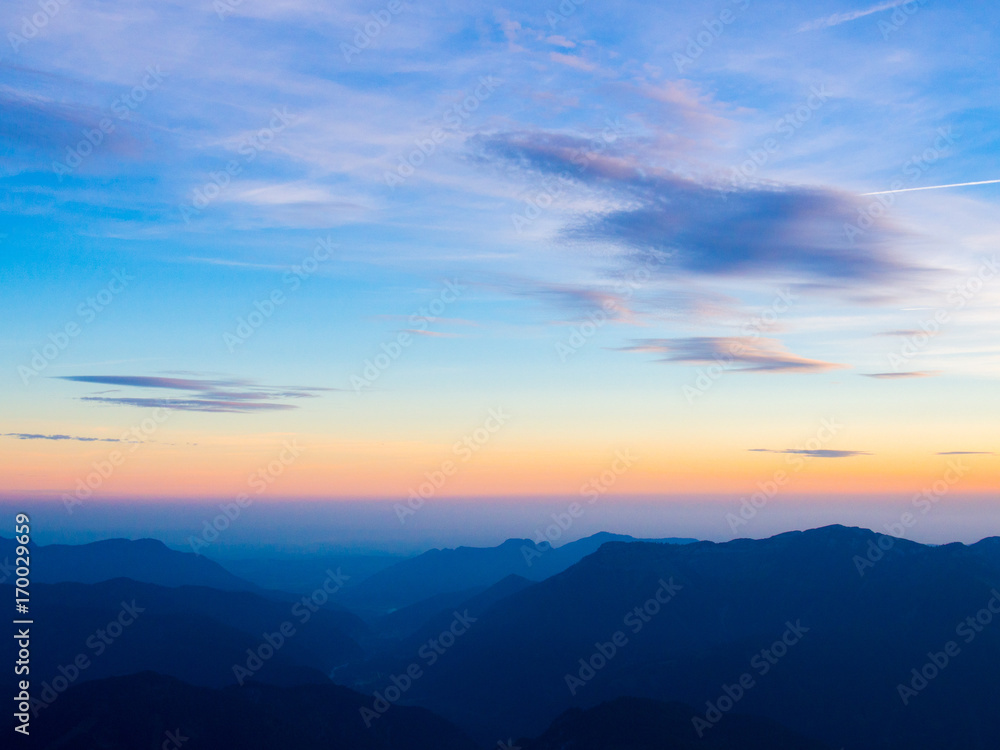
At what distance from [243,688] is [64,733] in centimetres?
4559

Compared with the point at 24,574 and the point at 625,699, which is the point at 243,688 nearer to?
the point at 625,699

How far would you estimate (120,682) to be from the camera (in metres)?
164

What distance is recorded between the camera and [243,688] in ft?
611

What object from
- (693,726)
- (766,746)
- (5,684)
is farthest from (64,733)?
(766,746)

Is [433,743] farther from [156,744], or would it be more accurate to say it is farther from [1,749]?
[1,749]

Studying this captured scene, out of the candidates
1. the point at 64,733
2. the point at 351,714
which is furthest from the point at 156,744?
the point at 351,714

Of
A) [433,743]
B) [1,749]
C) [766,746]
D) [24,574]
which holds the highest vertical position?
[24,574]

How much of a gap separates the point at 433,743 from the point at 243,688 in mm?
55581

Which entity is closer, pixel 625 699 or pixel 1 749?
pixel 1 749

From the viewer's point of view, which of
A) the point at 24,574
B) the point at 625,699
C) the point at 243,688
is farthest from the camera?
the point at 243,688

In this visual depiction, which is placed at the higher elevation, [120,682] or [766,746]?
[120,682]

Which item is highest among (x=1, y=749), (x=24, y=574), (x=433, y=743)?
(x=24, y=574)

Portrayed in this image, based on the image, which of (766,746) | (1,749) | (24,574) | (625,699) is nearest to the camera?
Result: (24,574)

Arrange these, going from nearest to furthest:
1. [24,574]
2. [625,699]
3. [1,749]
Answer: [24,574] → [1,749] → [625,699]
